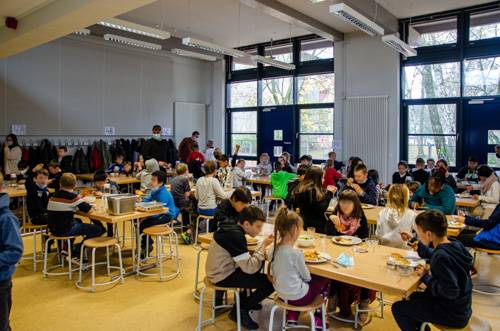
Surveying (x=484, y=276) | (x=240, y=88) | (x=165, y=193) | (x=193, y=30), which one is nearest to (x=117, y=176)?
(x=165, y=193)

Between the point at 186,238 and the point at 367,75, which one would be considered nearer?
the point at 186,238

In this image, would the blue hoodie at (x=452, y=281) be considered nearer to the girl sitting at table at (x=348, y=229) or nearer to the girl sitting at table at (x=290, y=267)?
the girl sitting at table at (x=290, y=267)

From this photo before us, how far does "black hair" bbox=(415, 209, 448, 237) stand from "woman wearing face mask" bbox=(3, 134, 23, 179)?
26.4 feet

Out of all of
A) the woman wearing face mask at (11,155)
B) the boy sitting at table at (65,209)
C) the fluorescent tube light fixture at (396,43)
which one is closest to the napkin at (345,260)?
the boy sitting at table at (65,209)

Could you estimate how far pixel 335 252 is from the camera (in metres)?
3.14

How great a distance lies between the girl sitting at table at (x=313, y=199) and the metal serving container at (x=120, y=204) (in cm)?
192

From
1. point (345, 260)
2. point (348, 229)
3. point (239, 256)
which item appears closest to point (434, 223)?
point (345, 260)

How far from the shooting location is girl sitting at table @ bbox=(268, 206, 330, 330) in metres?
2.72

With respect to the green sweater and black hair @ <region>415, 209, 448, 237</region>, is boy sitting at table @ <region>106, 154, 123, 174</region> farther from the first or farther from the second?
black hair @ <region>415, 209, 448, 237</region>

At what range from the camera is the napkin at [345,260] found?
282 cm

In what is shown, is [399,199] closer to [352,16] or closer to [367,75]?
[352,16]

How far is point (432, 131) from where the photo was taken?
8.89m

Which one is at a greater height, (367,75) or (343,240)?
(367,75)

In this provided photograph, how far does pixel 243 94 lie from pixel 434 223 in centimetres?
984
